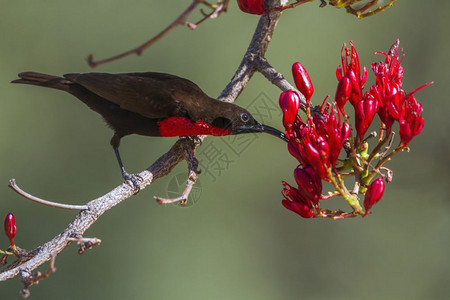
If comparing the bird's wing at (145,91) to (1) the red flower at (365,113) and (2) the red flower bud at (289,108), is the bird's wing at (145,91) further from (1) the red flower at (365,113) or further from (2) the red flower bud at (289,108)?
(1) the red flower at (365,113)

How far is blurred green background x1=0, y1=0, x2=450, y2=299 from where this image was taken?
4.38m

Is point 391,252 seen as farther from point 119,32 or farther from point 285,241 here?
point 119,32

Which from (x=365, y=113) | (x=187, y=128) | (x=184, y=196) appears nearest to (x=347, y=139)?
(x=365, y=113)

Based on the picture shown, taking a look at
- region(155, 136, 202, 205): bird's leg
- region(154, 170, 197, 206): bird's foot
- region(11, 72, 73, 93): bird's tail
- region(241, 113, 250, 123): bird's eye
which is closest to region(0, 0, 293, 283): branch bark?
region(155, 136, 202, 205): bird's leg

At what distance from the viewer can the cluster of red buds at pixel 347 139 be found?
2023 mm

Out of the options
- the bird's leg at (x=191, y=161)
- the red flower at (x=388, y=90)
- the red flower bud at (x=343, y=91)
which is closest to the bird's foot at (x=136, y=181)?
the bird's leg at (x=191, y=161)

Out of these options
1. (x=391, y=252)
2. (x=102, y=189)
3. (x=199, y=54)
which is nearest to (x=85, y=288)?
(x=102, y=189)

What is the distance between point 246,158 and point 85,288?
1.46 m

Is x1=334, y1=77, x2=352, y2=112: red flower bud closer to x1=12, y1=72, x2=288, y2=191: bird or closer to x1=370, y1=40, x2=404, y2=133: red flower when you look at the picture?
x1=370, y1=40, x2=404, y2=133: red flower

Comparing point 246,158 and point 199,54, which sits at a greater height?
point 199,54

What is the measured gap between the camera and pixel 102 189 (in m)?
4.42

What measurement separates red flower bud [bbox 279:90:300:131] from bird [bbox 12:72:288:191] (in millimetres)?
920

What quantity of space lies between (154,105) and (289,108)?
1.41 metres

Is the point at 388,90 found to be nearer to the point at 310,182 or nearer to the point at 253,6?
the point at 310,182
